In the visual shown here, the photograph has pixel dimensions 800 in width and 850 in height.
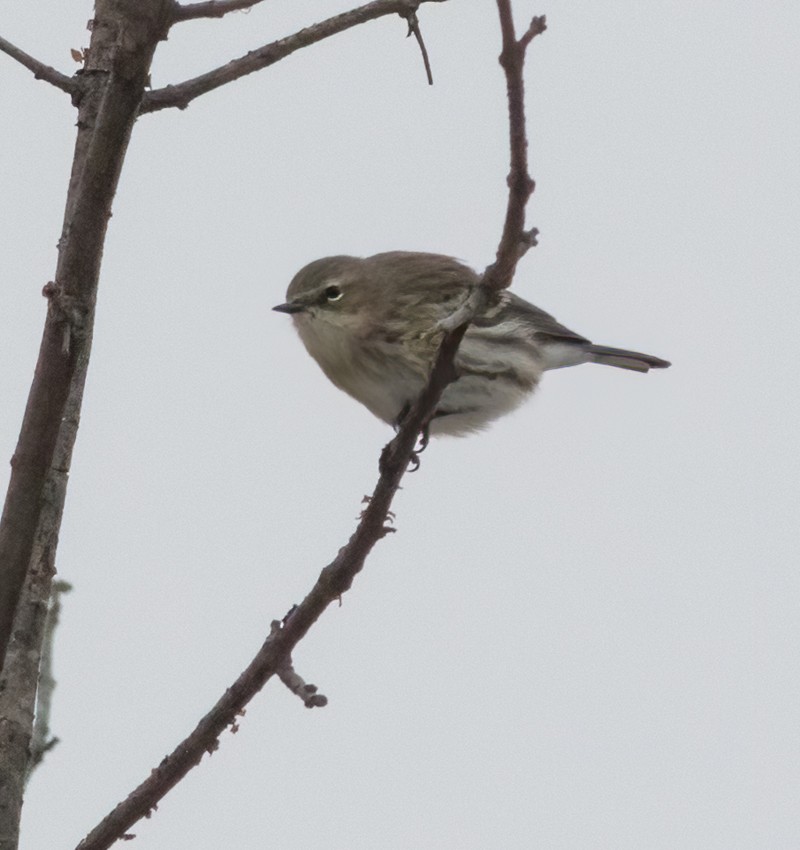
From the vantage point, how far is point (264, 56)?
161 inches

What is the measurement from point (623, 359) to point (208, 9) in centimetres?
535

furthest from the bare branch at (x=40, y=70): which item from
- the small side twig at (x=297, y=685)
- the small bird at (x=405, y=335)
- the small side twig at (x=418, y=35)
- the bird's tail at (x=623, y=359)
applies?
the bird's tail at (x=623, y=359)

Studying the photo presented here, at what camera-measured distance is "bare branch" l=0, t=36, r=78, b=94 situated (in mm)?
3762

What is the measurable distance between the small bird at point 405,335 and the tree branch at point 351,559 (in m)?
1.96

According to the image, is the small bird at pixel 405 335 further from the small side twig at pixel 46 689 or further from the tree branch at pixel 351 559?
the small side twig at pixel 46 689

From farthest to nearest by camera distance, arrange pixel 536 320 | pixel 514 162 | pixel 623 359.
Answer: pixel 623 359
pixel 536 320
pixel 514 162

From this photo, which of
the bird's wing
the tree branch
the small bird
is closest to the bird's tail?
the bird's wing

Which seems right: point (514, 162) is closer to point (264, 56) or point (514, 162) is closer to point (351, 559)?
point (264, 56)

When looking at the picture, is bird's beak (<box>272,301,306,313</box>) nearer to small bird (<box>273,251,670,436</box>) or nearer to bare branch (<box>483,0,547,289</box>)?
small bird (<box>273,251,670,436</box>)

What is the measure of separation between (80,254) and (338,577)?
1.41 meters

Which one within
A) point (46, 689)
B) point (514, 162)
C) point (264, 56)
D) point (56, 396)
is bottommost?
point (46, 689)

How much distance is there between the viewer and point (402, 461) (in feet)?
14.9

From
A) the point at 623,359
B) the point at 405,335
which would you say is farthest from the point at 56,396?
the point at 623,359

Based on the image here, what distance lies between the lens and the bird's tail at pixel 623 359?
8.48 m
